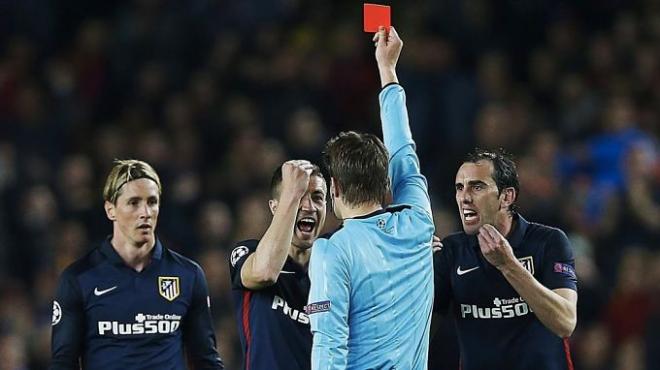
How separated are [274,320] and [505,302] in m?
0.95

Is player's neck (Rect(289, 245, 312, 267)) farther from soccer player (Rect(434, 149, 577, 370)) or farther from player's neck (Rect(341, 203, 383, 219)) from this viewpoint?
player's neck (Rect(341, 203, 383, 219))

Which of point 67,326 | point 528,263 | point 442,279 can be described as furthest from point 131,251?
point 528,263

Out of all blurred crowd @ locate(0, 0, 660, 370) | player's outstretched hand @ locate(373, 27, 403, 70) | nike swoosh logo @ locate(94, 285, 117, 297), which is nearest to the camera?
player's outstretched hand @ locate(373, 27, 403, 70)

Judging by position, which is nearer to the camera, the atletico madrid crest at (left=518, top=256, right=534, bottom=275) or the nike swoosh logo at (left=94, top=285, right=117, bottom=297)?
the atletico madrid crest at (left=518, top=256, right=534, bottom=275)

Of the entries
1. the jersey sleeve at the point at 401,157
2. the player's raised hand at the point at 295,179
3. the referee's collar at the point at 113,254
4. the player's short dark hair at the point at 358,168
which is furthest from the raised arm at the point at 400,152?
the referee's collar at the point at 113,254

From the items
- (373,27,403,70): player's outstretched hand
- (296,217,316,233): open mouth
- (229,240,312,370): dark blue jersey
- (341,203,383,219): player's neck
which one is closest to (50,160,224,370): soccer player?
(229,240,312,370): dark blue jersey

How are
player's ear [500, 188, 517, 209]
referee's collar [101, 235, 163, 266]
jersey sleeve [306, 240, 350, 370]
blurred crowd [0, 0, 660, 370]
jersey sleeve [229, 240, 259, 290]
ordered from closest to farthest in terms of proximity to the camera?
jersey sleeve [306, 240, 350, 370] → jersey sleeve [229, 240, 259, 290] → player's ear [500, 188, 517, 209] → referee's collar [101, 235, 163, 266] → blurred crowd [0, 0, 660, 370]

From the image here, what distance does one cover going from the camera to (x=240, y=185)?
427 inches

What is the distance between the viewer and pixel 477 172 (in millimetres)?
5340

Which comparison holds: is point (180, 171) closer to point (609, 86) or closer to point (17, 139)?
point (17, 139)

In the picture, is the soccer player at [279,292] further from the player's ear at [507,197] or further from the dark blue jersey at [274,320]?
the player's ear at [507,197]

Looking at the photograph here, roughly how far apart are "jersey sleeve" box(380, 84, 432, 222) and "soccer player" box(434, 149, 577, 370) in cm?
51

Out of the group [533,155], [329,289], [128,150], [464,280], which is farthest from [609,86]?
[329,289]

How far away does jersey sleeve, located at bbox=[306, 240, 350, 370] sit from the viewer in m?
4.31
